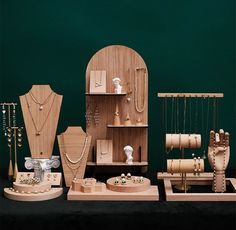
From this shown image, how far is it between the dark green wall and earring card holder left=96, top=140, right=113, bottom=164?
→ 0.37m

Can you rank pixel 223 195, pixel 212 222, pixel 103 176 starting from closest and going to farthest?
pixel 212 222 → pixel 223 195 → pixel 103 176

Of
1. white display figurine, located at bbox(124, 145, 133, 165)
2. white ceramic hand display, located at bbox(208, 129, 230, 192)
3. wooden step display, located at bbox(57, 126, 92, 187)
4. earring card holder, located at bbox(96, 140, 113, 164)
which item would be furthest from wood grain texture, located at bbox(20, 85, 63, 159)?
white ceramic hand display, located at bbox(208, 129, 230, 192)

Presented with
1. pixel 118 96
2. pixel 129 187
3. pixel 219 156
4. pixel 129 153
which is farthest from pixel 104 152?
pixel 219 156

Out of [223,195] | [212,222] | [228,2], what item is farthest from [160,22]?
[212,222]

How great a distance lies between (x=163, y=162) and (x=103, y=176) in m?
0.42

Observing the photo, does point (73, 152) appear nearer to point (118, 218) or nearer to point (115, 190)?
point (115, 190)

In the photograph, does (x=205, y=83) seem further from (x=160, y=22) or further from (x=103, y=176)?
(x=103, y=176)

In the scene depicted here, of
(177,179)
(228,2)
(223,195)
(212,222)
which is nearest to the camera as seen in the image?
(212,222)

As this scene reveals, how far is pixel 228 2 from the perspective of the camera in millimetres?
2238

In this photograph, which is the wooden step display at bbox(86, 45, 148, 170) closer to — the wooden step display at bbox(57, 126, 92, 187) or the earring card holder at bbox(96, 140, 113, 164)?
the earring card holder at bbox(96, 140, 113, 164)

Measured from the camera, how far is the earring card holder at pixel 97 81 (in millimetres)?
1974

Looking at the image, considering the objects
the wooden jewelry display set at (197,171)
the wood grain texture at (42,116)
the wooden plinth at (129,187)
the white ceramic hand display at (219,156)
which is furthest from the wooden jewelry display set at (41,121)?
the white ceramic hand display at (219,156)

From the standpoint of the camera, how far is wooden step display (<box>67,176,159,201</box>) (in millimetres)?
1639

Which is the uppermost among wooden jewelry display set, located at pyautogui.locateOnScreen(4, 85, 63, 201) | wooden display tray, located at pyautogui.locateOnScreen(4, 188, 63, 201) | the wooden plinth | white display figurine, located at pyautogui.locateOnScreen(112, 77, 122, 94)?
white display figurine, located at pyautogui.locateOnScreen(112, 77, 122, 94)
